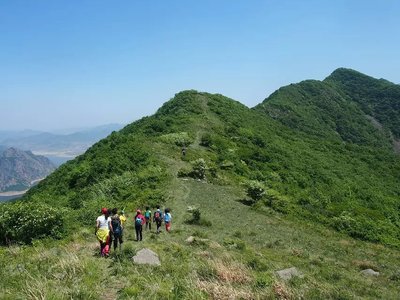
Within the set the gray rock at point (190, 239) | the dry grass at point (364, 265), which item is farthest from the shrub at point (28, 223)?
the dry grass at point (364, 265)

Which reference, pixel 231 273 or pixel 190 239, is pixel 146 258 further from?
pixel 190 239

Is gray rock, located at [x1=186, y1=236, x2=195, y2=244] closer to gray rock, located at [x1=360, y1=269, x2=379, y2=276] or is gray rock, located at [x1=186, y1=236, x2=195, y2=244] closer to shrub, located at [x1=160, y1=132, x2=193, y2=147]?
gray rock, located at [x1=360, y1=269, x2=379, y2=276]

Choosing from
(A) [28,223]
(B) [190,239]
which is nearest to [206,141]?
(B) [190,239]

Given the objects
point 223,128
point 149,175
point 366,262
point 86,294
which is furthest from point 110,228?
point 223,128

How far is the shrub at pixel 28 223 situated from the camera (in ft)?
63.9

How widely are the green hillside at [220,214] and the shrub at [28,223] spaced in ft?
0.19

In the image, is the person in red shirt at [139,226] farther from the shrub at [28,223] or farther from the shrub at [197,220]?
the shrub at [197,220]

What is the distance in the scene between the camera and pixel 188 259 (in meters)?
16.1

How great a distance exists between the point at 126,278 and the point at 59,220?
31.1 ft

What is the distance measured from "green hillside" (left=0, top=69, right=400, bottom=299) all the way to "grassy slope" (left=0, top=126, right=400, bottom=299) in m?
0.06

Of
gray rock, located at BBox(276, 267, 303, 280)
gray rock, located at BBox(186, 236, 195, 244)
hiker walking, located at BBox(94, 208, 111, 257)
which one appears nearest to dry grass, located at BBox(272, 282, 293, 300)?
gray rock, located at BBox(276, 267, 303, 280)

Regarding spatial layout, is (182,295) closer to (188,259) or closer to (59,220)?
(188,259)

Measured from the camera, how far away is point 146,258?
15.3 meters

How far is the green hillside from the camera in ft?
42.4
